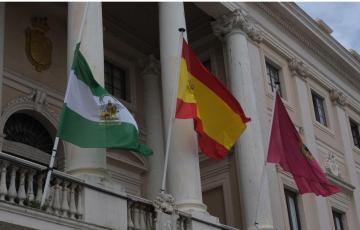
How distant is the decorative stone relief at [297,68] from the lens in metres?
21.0

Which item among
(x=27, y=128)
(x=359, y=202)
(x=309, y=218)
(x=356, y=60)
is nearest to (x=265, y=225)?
(x=309, y=218)

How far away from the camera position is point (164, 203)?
38.4ft

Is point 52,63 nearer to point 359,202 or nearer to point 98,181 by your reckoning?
point 98,181

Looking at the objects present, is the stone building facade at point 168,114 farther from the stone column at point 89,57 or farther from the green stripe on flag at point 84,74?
the green stripe on flag at point 84,74

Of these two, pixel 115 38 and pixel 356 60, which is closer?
pixel 115 38

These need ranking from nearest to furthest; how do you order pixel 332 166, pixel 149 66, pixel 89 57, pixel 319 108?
pixel 89 57, pixel 149 66, pixel 332 166, pixel 319 108

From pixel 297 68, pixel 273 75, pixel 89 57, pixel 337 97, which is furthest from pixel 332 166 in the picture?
pixel 89 57

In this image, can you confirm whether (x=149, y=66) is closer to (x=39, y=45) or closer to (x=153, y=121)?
(x=153, y=121)

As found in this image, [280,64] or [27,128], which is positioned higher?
[280,64]

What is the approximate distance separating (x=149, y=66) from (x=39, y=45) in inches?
167

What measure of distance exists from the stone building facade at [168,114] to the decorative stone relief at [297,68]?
4 centimetres

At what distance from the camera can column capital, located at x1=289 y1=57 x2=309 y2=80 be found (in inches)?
827

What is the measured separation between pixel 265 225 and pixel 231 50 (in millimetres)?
4998

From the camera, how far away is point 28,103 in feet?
49.9
